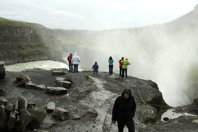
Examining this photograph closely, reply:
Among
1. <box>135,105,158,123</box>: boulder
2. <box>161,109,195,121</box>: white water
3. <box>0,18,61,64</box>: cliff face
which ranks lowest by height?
<box>161,109,195,121</box>: white water

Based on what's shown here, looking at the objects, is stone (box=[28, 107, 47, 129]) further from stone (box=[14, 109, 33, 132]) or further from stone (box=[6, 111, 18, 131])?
stone (box=[6, 111, 18, 131])

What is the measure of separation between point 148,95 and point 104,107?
652 cm

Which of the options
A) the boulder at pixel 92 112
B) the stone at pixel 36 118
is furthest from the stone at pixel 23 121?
the boulder at pixel 92 112

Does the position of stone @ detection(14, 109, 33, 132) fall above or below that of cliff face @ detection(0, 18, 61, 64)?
below

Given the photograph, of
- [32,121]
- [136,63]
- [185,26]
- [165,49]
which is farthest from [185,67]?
[32,121]

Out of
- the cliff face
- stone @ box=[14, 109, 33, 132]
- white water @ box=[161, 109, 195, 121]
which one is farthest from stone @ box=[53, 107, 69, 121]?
the cliff face

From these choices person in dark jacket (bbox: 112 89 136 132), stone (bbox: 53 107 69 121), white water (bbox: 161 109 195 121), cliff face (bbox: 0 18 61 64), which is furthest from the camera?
cliff face (bbox: 0 18 61 64)

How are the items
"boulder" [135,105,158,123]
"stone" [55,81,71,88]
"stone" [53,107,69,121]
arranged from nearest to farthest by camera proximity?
"stone" [53,107,69,121] < "boulder" [135,105,158,123] < "stone" [55,81,71,88]

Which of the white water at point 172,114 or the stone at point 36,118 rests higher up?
the stone at point 36,118

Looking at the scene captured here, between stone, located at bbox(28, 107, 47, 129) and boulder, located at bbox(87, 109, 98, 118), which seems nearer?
stone, located at bbox(28, 107, 47, 129)

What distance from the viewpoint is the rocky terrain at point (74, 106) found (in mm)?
12375

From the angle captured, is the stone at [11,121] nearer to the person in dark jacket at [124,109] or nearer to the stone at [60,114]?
the stone at [60,114]

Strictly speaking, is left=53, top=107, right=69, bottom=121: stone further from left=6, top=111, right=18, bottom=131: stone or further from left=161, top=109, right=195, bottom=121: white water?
left=161, top=109, right=195, bottom=121: white water

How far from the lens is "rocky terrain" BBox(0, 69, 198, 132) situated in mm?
12375
